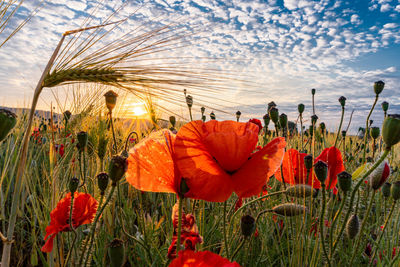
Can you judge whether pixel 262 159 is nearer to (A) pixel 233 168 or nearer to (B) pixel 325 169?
(A) pixel 233 168

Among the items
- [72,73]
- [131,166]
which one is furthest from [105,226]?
[131,166]

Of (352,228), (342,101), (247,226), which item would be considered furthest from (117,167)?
(342,101)

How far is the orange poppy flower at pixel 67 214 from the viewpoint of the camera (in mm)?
989

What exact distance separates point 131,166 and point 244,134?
240 mm

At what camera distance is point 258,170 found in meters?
0.57

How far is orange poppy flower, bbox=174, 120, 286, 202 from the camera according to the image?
56cm

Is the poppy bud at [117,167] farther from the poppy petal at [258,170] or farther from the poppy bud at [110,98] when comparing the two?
the poppy bud at [110,98]

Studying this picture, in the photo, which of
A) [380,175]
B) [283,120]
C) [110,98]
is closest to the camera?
[380,175]

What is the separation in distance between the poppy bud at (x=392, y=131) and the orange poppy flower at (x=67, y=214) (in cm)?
89

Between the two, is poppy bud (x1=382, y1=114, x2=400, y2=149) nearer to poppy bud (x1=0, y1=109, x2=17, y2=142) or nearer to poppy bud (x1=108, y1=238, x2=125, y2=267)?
poppy bud (x1=108, y1=238, x2=125, y2=267)

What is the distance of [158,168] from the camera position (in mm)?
623

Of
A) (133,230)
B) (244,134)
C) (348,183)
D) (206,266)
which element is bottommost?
(133,230)

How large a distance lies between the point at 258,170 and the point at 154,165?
21 centimetres

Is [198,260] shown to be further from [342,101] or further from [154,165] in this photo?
[342,101]
